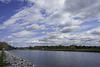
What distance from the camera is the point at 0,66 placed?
20.8 metres

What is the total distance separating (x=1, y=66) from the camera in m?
20.8

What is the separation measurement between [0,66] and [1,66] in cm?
18
